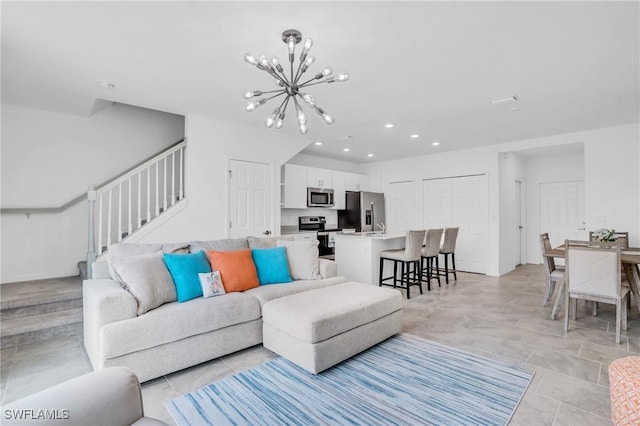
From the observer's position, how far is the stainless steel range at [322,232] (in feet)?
20.9

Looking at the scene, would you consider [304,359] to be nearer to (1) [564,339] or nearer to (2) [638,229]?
(1) [564,339]

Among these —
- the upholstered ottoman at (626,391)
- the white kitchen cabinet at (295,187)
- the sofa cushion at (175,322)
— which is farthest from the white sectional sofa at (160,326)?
the white kitchen cabinet at (295,187)

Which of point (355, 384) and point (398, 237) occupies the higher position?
point (398, 237)

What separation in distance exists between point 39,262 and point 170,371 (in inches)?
131

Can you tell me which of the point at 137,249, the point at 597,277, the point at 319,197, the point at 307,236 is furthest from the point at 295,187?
the point at 597,277

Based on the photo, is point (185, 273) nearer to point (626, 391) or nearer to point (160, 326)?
point (160, 326)

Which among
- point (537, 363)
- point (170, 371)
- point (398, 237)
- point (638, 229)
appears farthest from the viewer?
point (398, 237)

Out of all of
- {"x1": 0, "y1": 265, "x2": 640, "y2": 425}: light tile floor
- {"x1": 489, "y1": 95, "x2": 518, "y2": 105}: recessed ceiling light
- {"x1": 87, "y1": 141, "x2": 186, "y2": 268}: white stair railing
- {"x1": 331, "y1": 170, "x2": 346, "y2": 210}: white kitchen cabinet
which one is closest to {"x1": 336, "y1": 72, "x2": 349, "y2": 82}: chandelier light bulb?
{"x1": 0, "y1": 265, "x2": 640, "y2": 425}: light tile floor

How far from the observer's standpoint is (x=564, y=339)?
2975mm

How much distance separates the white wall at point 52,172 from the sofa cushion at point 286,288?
3.24 m

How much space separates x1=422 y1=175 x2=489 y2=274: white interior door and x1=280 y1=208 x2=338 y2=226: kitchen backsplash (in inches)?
85.5

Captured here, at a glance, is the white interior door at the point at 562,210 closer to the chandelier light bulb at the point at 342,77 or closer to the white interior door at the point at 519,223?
the white interior door at the point at 519,223

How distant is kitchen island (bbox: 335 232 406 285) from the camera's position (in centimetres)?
463

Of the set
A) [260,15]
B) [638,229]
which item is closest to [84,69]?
[260,15]
